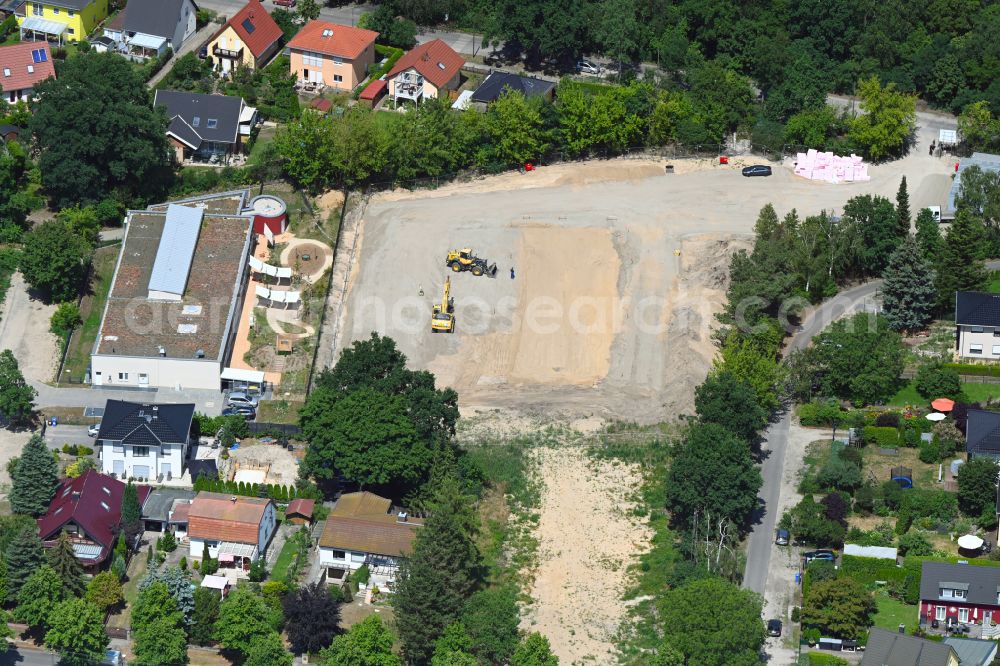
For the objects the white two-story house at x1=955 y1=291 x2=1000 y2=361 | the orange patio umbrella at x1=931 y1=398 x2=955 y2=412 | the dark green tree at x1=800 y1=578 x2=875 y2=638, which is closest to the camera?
the dark green tree at x1=800 y1=578 x2=875 y2=638

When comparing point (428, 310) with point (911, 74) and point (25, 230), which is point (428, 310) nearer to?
point (25, 230)

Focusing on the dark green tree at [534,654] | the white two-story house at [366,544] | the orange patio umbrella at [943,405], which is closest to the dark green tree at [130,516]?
the white two-story house at [366,544]

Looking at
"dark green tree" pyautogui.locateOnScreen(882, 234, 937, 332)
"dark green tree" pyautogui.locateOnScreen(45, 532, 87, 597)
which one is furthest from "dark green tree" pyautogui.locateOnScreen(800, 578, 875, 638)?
"dark green tree" pyautogui.locateOnScreen(45, 532, 87, 597)

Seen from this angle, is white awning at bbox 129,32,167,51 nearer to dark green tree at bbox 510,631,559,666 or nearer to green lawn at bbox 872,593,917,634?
dark green tree at bbox 510,631,559,666

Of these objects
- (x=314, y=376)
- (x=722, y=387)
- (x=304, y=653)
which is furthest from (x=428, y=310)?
(x=304, y=653)

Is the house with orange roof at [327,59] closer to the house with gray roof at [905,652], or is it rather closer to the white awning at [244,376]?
the white awning at [244,376]

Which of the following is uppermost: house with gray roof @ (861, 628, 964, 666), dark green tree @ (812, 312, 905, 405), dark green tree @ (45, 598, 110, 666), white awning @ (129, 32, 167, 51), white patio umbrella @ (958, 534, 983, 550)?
white awning @ (129, 32, 167, 51)

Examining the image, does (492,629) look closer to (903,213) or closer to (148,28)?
(903,213)
